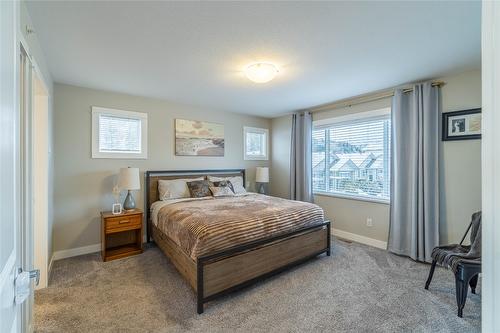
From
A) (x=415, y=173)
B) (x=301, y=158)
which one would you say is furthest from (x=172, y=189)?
(x=415, y=173)

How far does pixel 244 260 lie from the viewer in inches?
95.7

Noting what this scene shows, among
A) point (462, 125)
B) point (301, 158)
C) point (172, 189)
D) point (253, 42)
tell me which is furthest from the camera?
point (301, 158)

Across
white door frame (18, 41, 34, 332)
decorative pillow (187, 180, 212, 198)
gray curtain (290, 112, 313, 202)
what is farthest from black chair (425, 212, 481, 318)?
white door frame (18, 41, 34, 332)

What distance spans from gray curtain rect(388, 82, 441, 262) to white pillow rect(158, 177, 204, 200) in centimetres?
330

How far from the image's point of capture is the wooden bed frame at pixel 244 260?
2.18 metres

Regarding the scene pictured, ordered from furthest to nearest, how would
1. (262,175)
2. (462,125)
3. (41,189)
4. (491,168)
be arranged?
(262,175) < (462,125) < (41,189) < (491,168)

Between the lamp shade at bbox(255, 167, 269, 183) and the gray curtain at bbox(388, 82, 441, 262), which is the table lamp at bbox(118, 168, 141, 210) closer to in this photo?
the lamp shade at bbox(255, 167, 269, 183)

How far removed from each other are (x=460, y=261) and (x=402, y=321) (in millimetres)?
749

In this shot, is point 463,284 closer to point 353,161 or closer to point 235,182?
point 353,161

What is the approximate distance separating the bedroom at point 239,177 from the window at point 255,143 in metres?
0.80

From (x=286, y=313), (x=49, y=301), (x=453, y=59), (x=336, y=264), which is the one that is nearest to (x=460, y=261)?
A: (x=336, y=264)

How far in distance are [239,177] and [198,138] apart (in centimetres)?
114

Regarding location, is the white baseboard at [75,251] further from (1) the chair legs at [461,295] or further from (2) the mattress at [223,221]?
(1) the chair legs at [461,295]

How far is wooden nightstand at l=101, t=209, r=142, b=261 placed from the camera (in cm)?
321
